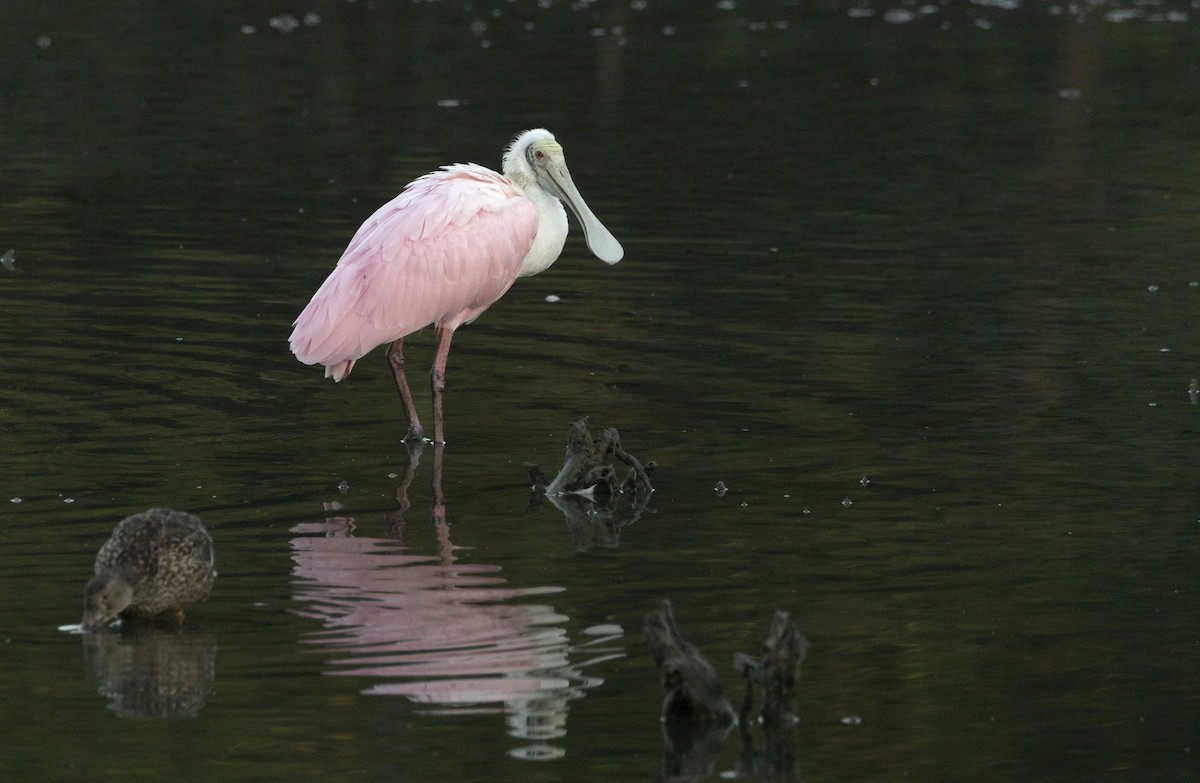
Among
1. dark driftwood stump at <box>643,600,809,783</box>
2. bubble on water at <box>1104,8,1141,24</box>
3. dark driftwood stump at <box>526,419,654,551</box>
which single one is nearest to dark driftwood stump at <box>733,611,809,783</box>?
dark driftwood stump at <box>643,600,809,783</box>

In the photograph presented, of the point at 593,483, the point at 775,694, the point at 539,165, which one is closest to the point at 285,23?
the point at 539,165

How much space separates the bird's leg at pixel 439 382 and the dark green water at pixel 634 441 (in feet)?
0.56

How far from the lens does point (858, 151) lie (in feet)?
75.4

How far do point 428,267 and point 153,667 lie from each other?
450 cm

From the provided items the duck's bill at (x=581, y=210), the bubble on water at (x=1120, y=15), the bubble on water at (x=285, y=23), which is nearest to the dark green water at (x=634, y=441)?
the duck's bill at (x=581, y=210)

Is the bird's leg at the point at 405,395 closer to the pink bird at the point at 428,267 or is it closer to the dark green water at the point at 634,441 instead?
the pink bird at the point at 428,267

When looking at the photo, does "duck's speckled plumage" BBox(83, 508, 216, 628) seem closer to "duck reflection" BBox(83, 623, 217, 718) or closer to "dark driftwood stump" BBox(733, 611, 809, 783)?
"duck reflection" BBox(83, 623, 217, 718)

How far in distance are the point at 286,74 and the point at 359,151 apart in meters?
6.45

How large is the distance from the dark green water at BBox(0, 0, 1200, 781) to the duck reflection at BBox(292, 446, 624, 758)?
22 mm

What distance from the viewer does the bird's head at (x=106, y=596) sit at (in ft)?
25.8

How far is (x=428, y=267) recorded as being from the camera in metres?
11.9

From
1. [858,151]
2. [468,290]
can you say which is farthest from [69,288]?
[858,151]

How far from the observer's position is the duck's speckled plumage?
788 centimetres

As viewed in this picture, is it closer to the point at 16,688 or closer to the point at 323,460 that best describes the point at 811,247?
the point at 323,460
